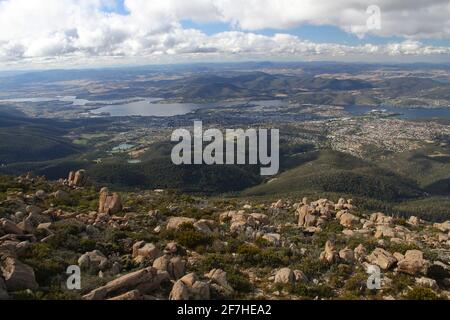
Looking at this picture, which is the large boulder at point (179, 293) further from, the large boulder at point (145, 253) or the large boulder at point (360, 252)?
the large boulder at point (360, 252)

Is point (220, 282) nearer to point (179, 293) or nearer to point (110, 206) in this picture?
point (179, 293)

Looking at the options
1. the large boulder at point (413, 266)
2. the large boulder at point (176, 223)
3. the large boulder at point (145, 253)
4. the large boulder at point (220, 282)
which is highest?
the large boulder at point (145, 253)

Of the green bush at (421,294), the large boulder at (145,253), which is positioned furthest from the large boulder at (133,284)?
the green bush at (421,294)

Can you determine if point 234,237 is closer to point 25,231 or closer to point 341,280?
point 341,280

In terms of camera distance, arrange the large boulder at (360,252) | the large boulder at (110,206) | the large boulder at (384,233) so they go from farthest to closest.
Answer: the large boulder at (110,206), the large boulder at (384,233), the large boulder at (360,252)

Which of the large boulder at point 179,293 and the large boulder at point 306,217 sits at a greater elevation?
the large boulder at point 179,293

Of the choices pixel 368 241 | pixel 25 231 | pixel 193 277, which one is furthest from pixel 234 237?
pixel 25 231
